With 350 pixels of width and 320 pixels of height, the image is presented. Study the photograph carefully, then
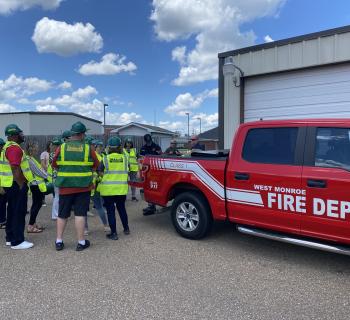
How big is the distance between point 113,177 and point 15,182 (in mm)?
1483

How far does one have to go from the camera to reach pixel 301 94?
31.1ft

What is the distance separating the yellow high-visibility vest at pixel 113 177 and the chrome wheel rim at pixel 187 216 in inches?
38.4

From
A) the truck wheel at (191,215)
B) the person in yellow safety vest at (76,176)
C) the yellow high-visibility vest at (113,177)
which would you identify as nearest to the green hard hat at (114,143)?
the yellow high-visibility vest at (113,177)

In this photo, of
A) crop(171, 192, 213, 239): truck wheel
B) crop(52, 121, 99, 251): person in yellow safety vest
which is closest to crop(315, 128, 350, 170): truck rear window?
crop(171, 192, 213, 239): truck wheel

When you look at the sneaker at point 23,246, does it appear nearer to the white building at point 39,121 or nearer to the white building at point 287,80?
the white building at point 287,80

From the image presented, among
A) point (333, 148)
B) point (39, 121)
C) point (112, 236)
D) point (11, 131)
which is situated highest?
point (39, 121)

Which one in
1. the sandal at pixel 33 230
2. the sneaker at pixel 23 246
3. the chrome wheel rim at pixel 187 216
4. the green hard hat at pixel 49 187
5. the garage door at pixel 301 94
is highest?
the garage door at pixel 301 94

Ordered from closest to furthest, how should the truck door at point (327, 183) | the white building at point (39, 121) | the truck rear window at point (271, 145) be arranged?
the truck door at point (327, 183) < the truck rear window at point (271, 145) < the white building at point (39, 121)

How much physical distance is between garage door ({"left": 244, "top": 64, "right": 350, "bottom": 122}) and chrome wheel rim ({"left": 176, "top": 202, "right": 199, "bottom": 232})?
5079mm

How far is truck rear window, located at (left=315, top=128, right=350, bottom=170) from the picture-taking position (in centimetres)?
429

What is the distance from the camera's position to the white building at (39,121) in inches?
1551

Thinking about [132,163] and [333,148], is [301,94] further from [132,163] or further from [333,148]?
[333,148]

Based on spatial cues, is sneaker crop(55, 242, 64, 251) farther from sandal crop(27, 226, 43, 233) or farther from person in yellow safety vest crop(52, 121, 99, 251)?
sandal crop(27, 226, 43, 233)

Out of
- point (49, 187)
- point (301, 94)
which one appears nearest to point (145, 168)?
point (49, 187)
